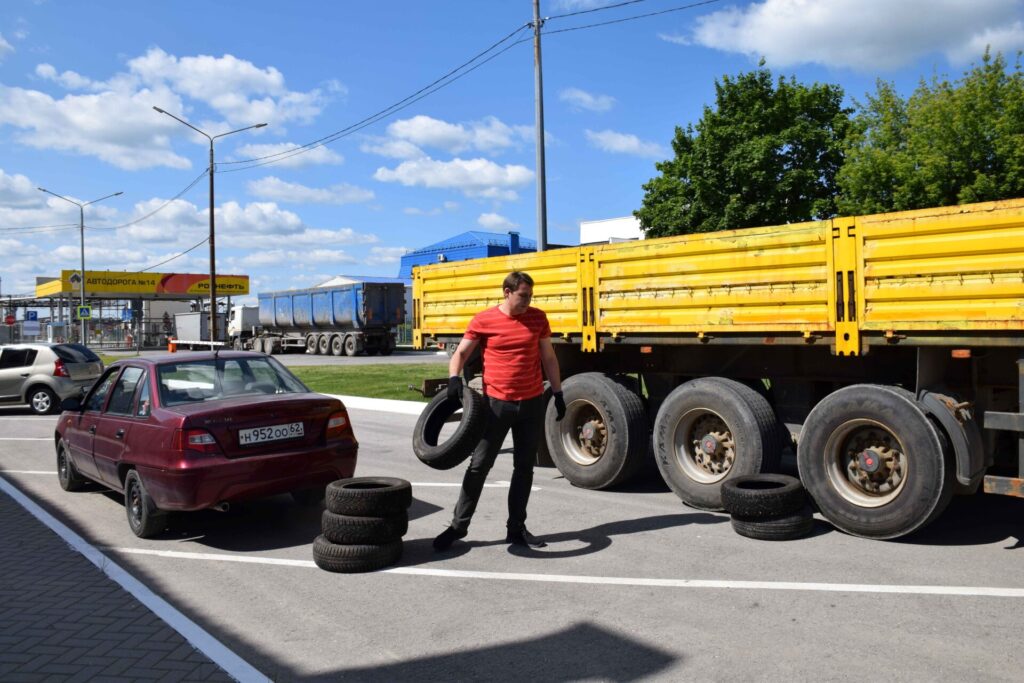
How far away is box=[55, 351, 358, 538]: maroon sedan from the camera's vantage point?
19.5ft

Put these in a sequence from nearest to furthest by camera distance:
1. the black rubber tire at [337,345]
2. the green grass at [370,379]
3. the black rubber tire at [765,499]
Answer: the black rubber tire at [765,499], the green grass at [370,379], the black rubber tire at [337,345]

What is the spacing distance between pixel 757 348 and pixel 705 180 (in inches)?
1000

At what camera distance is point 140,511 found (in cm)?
641

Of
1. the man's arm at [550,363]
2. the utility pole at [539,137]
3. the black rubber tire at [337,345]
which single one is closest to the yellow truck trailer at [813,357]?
the man's arm at [550,363]

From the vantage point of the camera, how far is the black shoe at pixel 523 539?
5.91m

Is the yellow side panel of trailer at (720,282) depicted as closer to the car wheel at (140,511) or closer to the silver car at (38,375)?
the car wheel at (140,511)

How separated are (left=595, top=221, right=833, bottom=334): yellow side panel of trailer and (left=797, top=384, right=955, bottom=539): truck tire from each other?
687 mm

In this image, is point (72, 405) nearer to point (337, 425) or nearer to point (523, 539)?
point (337, 425)

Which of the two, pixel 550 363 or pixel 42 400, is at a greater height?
pixel 550 363

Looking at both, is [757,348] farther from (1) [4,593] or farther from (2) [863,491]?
(1) [4,593]

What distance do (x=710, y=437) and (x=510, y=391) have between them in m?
2.20

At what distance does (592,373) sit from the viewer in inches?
322

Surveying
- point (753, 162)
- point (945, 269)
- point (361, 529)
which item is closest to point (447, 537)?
point (361, 529)

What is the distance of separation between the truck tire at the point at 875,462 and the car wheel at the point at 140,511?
4.86m
